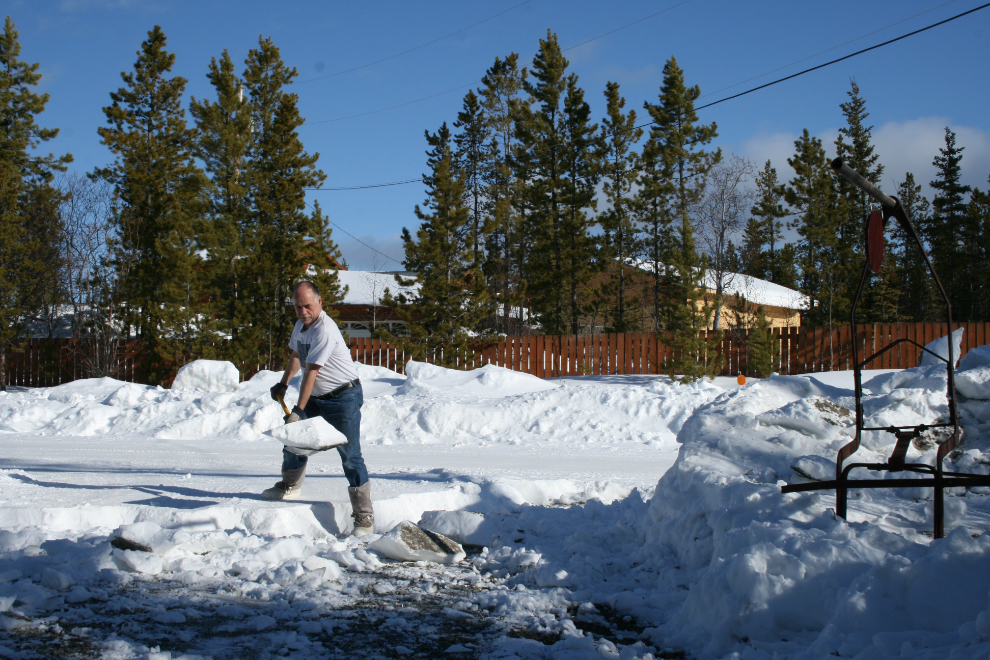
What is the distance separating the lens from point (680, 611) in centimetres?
337

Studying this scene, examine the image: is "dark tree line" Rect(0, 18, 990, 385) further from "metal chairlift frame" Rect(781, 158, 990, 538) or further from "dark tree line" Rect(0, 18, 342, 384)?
"metal chairlift frame" Rect(781, 158, 990, 538)

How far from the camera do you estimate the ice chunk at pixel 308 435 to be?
4602 millimetres

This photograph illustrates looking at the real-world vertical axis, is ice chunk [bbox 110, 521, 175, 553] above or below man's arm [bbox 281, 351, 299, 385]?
below

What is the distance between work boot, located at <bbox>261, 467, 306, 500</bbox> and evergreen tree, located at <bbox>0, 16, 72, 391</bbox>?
19.9 meters

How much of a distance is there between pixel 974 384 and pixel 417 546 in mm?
3815

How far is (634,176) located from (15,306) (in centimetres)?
2311

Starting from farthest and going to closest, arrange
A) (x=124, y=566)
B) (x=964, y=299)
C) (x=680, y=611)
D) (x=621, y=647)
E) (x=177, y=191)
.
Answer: (x=964, y=299) → (x=177, y=191) → (x=124, y=566) → (x=680, y=611) → (x=621, y=647)

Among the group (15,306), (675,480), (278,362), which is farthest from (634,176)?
(675,480)

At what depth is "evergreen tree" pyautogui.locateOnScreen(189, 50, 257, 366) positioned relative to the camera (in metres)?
20.6

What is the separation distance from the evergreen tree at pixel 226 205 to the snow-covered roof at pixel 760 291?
16.9 meters

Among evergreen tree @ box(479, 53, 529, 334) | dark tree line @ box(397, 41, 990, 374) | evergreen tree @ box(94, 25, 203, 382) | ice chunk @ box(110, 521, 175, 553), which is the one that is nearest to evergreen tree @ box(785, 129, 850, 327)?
dark tree line @ box(397, 41, 990, 374)

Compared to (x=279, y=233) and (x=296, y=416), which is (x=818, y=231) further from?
(x=296, y=416)

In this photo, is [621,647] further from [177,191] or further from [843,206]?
[843,206]

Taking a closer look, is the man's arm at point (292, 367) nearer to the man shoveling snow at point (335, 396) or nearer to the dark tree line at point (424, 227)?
the man shoveling snow at point (335, 396)
